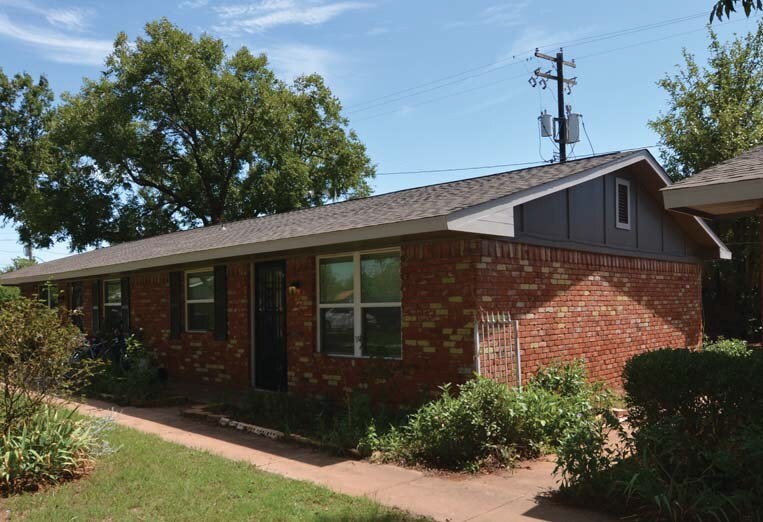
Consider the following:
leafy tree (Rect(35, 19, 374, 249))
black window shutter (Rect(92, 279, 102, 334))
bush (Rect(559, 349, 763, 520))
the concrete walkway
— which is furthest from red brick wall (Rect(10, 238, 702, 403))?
leafy tree (Rect(35, 19, 374, 249))

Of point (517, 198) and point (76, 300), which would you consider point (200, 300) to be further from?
point (517, 198)

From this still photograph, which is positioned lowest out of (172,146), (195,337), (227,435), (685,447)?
(227,435)

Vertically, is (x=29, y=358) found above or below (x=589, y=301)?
below

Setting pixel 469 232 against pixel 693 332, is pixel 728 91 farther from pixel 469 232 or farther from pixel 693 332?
pixel 469 232

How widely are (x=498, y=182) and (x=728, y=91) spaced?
593 inches

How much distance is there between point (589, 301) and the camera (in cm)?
1019

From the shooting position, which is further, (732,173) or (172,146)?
(172,146)

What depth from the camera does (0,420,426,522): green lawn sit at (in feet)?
16.9

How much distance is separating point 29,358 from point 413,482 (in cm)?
398

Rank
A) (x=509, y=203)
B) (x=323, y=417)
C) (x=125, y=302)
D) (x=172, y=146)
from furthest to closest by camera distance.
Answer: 1. (x=172, y=146)
2. (x=125, y=302)
3. (x=323, y=417)
4. (x=509, y=203)

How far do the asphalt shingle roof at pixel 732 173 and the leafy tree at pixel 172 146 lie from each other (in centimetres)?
2449

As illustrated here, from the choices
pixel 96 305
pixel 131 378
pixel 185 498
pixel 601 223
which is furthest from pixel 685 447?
pixel 96 305

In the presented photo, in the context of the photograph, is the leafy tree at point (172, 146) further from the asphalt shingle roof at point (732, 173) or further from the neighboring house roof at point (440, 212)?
the asphalt shingle roof at point (732, 173)

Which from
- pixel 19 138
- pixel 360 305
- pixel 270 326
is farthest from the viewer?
pixel 19 138
